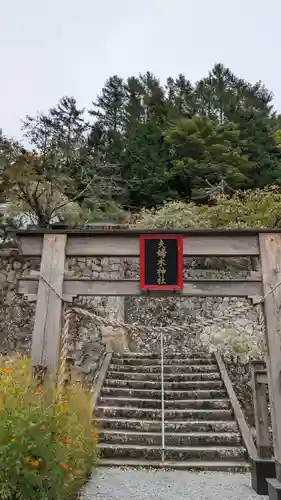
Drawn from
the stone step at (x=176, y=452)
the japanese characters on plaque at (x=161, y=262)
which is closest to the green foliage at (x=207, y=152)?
the stone step at (x=176, y=452)

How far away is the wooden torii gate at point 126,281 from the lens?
406 centimetres

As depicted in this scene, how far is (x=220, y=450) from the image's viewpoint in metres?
5.75

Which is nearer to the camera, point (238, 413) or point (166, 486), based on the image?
point (166, 486)

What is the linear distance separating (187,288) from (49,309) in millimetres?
1520

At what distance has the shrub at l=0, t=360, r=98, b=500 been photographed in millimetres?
2898

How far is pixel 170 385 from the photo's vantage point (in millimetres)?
7559

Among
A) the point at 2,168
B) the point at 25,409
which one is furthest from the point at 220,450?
the point at 2,168

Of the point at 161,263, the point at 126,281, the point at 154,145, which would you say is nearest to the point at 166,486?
the point at 126,281

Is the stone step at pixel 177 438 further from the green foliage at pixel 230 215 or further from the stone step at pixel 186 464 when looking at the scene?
the green foliage at pixel 230 215

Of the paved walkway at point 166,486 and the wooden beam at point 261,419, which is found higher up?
the wooden beam at point 261,419

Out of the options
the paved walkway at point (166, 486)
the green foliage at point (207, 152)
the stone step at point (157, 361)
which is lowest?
the paved walkway at point (166, 486)

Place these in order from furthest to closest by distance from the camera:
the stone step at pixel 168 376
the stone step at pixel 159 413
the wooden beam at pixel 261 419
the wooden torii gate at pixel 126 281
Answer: the stone step at pixel 168 376, the stone step at pixel 159 413, the wooden beam at pixel 261 419, the wooden torii gate at pixel 126 281

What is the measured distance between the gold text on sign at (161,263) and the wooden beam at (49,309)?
3.51 ft

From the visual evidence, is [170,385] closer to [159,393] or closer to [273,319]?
[159,393]
